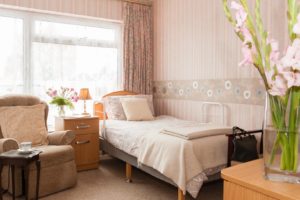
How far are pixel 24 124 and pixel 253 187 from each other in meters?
2.79

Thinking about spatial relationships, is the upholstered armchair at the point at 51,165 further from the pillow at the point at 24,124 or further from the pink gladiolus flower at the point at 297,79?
the pink gladiolus flower at the point at 297,79

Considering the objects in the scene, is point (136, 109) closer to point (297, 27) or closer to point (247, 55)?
point (247, 55)

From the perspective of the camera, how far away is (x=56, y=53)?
3896 millimetres

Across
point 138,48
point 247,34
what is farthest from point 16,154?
point 138,48

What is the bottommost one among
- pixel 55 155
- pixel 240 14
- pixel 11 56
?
pixel 55 155

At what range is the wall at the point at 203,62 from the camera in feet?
9.91

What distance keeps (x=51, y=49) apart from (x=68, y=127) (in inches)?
50.9

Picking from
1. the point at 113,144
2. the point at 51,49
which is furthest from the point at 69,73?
the point at 113,144

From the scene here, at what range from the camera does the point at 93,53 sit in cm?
421

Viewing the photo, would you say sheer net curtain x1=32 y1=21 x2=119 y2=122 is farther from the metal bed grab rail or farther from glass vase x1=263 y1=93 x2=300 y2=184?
glass vase x1=263 y1=93 x2=300 y2=184

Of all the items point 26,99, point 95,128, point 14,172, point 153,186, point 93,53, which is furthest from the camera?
point 93,53

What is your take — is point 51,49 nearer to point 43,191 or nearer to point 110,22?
point 110,22

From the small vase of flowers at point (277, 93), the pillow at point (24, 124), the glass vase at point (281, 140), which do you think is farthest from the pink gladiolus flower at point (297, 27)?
the pillow at point (24, 124)

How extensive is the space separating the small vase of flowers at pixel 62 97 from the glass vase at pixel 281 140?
118 inches
